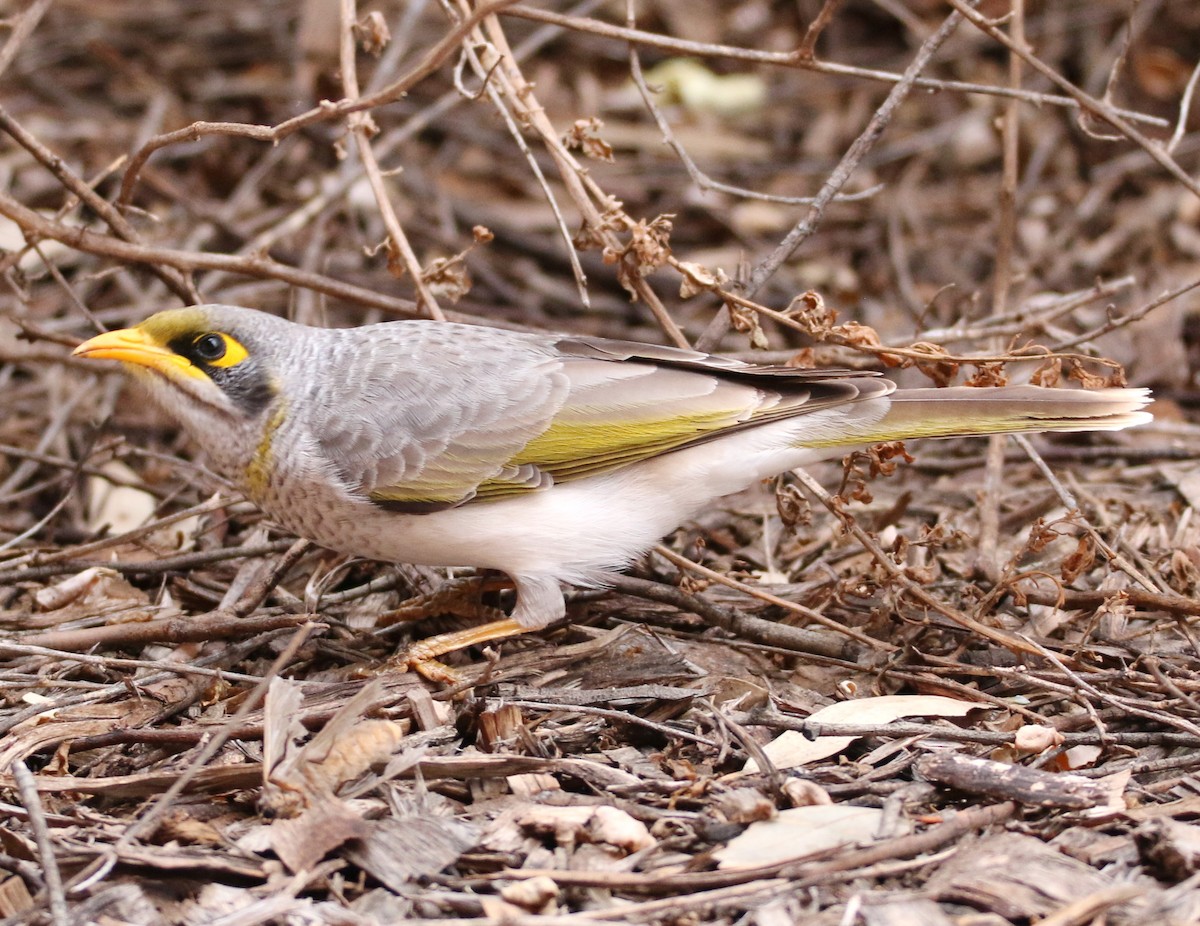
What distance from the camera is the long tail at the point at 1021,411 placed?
200 inches

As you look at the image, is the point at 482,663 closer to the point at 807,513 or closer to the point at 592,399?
the point at 592,399

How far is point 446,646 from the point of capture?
5.34 meters

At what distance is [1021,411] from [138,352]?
134 inches

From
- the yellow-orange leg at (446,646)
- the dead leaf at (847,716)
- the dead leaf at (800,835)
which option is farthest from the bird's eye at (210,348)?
the dead leaf at (800,835)

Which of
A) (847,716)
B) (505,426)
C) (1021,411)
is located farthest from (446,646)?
(1021,411)

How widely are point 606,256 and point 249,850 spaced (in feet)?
9.22

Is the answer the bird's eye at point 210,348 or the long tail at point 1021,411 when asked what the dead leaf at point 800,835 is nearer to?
the long tail at point 1021,411

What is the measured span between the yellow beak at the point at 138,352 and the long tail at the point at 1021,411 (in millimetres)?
2778

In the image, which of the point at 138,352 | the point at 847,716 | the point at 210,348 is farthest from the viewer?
the point at 210,348

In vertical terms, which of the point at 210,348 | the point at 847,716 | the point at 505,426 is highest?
the point at 210,348

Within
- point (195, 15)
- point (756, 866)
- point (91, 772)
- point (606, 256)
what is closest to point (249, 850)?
point (91, 772)

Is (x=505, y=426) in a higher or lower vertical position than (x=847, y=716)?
higher

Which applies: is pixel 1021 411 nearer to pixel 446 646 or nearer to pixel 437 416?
pixel 437 416

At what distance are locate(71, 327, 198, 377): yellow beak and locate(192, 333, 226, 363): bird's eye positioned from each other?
60mm
